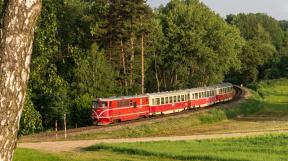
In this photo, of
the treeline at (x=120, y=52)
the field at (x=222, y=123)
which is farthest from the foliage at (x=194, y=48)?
the field at (x=222, y=123)

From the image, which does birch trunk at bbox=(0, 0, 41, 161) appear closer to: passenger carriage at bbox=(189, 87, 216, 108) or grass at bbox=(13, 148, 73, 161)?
grass at bbox=(13, 148, 73, 161)

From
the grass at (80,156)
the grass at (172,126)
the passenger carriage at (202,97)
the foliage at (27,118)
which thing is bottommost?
the grass at (80,156)

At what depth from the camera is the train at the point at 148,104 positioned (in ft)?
135

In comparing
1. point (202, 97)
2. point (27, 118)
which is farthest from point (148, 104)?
point (27, 118)

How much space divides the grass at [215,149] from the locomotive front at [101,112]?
A: 35.1 ft

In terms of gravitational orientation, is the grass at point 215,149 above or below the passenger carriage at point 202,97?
below

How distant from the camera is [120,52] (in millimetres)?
61625

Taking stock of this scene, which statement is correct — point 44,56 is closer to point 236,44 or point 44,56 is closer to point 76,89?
point 76,89

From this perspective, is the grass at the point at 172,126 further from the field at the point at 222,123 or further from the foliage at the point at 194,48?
the foliage at the point at 194,48

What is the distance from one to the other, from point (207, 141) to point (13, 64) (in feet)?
93.2

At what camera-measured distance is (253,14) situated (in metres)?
183

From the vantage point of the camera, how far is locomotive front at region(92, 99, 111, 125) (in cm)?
4075

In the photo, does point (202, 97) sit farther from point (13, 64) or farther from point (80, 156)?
point (13, 64)

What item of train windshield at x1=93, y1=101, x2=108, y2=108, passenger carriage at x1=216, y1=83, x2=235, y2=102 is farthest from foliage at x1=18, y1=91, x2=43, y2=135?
passenger carriage at x1=216, y1=83, x2=235, y2=102
